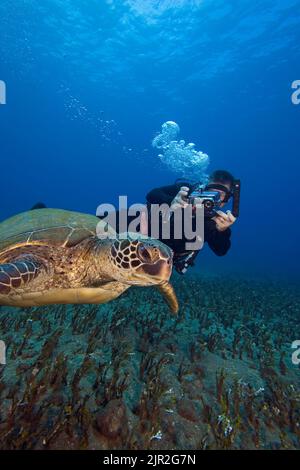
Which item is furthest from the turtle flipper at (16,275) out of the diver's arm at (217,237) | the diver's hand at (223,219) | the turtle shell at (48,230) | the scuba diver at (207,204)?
the diver's arm at (217,237)

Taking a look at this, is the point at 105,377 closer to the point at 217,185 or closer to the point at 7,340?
the point at 7,340

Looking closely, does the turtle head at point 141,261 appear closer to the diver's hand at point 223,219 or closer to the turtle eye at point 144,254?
the turtle eye at point 144,254

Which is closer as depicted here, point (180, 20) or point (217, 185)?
point (217, 185)

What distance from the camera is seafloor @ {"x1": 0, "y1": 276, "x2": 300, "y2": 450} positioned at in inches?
97.4

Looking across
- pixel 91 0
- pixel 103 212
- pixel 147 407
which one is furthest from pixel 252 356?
pixel 91 0

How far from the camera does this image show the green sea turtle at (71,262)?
9.80 ft

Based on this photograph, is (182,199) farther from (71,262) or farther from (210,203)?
(71,262)

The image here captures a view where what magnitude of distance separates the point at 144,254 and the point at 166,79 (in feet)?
137

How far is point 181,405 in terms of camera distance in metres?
3.05

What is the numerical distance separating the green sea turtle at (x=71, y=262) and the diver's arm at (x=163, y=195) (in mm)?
1600

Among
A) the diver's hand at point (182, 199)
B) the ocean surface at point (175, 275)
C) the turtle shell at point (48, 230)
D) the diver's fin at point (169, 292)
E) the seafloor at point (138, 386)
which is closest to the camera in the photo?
the seafloor at point (138, 386)

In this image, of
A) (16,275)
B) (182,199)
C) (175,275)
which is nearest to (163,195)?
(182,199)

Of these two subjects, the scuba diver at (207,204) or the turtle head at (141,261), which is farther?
the scuba diver at (207,204)
